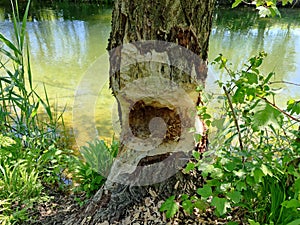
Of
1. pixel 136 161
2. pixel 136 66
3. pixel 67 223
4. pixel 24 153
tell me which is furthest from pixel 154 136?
pixel 24 153

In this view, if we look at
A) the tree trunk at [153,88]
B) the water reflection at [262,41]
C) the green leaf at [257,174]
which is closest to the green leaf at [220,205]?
the green leaf at [257,174]

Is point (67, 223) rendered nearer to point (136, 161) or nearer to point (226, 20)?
point (136, 161)

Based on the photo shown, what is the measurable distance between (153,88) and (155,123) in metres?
0.22

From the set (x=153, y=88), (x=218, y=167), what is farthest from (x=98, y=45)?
(x=218, y=167)

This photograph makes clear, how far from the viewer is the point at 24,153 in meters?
1.68

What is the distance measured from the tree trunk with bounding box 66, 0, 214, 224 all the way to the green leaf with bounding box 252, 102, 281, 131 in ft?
1.38

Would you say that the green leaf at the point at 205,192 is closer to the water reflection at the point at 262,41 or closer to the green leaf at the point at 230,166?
the green leaf at the point at 230,166

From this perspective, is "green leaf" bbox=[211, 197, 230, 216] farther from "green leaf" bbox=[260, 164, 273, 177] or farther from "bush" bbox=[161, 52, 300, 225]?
"green leaf" bbox=[260, 164, 273, 177]

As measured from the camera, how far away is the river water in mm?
3211

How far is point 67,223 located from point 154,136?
610mm

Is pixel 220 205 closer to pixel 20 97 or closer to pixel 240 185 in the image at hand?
pixel 240 185

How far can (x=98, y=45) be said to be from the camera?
192 inches

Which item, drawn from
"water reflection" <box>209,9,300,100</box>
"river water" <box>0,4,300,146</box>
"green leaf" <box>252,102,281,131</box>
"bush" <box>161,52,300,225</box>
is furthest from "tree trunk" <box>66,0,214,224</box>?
"water reflection" <box>209,9,300,100</box>

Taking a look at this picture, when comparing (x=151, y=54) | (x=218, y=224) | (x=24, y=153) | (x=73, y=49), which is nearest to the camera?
(x=151, y=54)
